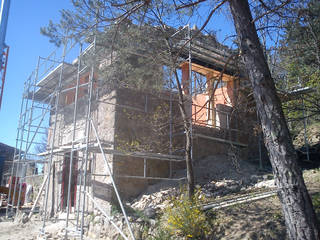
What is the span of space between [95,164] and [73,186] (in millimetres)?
2423

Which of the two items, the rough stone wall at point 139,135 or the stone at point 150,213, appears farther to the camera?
the rough stone wall at point 139,135

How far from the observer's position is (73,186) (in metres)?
11.0

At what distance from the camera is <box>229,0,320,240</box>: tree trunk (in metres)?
3.57

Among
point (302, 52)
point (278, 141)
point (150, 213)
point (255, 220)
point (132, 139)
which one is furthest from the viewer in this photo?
point (132, 139)

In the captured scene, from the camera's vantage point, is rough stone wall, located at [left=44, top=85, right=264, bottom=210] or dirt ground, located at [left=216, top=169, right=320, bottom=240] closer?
dirt ground, located at [left=216, top=169, right=320, bottom=240]

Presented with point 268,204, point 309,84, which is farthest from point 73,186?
point 309,84

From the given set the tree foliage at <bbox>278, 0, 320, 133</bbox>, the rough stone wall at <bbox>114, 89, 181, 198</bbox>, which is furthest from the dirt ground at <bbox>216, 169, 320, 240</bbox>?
the rough stone wall at <bbox>114, 89, 181, 198</bbox>

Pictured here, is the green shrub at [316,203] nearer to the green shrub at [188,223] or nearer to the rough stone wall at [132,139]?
the green shrub at [188,223]

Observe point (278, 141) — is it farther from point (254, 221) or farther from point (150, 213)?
point (150, 213)

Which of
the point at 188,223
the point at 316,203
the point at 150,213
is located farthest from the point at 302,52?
the point at 150,213

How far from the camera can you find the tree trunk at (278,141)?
357 centimetres

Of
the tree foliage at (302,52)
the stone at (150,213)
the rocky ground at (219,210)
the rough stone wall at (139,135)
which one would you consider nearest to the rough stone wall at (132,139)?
the rough stone wall at (139,135)

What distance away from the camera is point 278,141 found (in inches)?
152

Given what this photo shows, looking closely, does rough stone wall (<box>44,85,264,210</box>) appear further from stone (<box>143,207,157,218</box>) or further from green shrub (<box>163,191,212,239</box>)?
green shrub (<box>163,191,212,239</box>)
